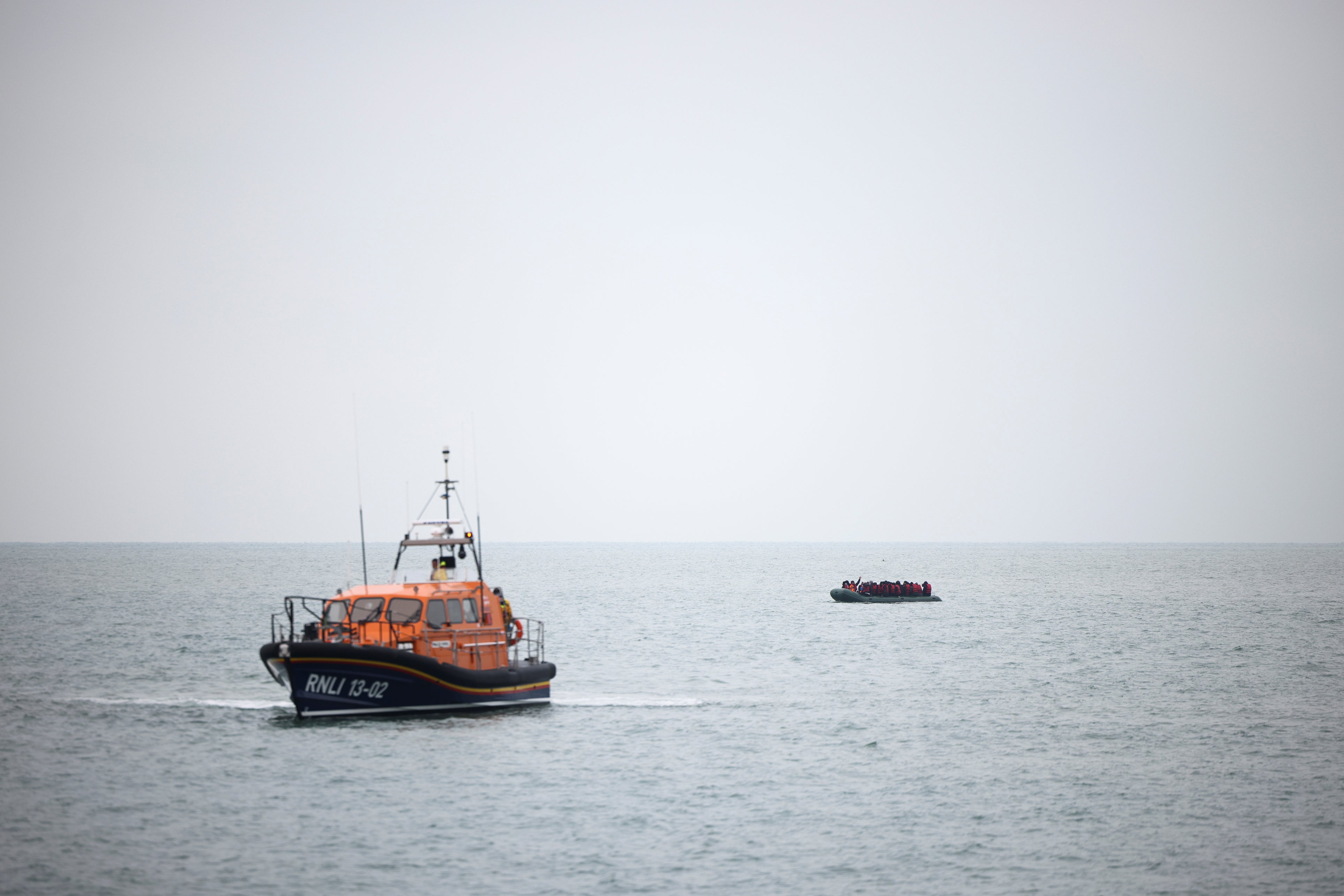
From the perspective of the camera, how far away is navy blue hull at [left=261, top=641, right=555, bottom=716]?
26.0m

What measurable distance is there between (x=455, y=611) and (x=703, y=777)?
314 inches

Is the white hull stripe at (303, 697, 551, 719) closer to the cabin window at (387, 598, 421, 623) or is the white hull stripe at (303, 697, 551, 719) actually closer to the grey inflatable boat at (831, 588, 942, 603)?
the cabin window at (387, 598, 421, 623)

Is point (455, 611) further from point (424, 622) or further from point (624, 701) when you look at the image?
point (624, 701)

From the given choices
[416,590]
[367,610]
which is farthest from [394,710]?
[416,590]

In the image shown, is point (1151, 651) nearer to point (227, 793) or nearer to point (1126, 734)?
point (1126, 734)

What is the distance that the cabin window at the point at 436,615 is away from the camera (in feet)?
92.7

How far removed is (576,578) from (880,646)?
94.2 metres

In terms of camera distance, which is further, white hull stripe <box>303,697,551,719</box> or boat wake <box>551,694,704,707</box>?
boat wake <box>551,694,704,707</box>

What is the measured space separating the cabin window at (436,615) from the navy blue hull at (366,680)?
4.12 feet

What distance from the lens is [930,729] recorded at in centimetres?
3012

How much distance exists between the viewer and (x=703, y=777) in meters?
23.8

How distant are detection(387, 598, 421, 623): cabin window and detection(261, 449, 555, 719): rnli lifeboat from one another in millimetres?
18

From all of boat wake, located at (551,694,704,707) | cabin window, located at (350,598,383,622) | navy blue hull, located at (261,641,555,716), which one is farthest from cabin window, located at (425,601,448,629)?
boat wake, located at (551,694,704,707)

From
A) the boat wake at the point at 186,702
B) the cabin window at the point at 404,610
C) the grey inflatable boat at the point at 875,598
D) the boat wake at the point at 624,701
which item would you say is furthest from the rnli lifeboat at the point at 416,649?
the grey inflatable boat at the point at 875,598
